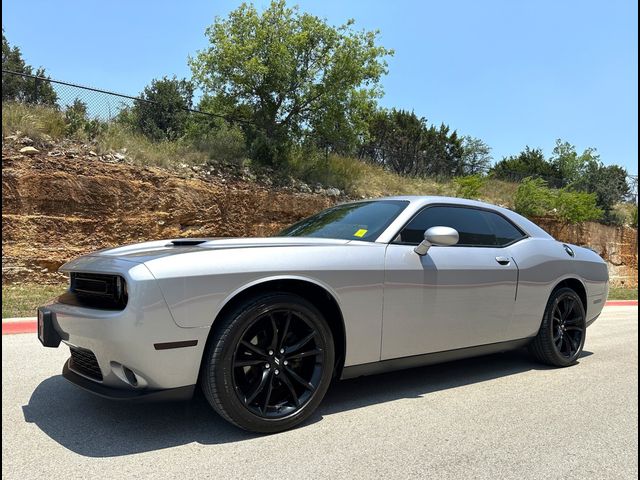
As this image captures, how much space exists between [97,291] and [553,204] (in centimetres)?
2203

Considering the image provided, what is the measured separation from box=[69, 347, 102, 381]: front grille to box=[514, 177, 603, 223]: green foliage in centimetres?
2039

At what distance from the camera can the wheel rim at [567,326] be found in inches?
192

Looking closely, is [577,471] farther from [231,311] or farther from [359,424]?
[231,311]

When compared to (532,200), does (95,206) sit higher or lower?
lower

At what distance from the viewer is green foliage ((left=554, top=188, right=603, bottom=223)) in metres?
21.5

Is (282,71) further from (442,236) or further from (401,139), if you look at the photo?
(401,139)

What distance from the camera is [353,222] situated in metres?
4.06

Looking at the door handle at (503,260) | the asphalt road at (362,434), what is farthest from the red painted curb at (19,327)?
the door handle at (503,260)

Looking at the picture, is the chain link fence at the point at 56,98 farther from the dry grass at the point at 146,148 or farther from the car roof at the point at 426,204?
the car roof at the point at 426,204

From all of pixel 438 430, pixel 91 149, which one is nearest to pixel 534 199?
pixel 91 149

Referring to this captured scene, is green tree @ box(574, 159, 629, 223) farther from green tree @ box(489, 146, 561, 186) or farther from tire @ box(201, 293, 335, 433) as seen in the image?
tire @ box(201, 293, 335, 433)

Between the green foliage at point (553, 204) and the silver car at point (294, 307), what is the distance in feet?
59.1

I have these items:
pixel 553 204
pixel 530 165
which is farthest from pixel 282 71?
pixel 530 165

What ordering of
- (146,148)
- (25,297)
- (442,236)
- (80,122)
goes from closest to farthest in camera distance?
(442,236) < (25,297) < (80,122) < (146,148)
